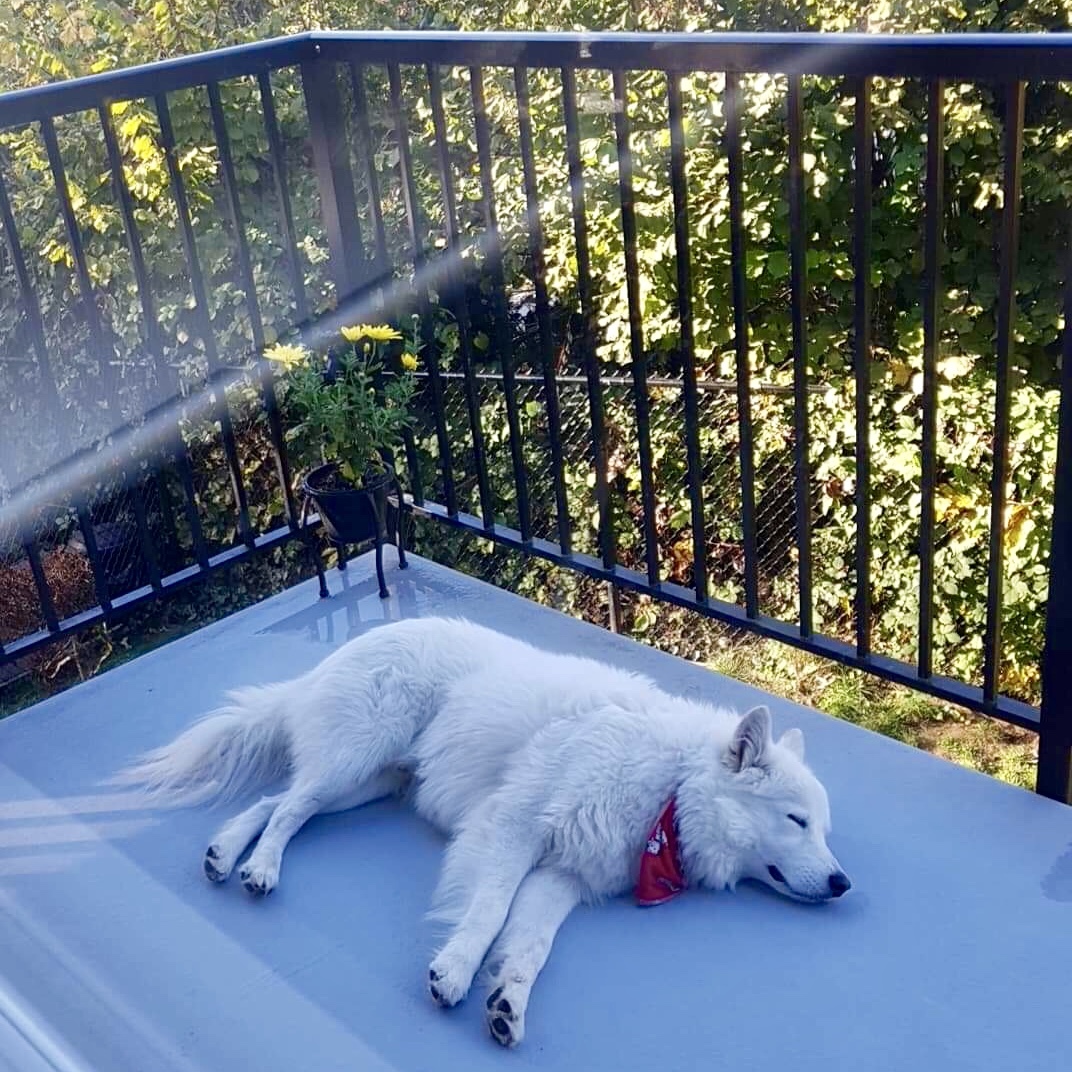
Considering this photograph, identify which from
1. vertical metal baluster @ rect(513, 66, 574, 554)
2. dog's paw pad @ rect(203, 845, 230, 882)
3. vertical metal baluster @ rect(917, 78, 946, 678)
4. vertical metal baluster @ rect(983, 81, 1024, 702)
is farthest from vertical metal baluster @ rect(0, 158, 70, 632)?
vertical metal baluster @ rect(983, 81, 1024, 702)

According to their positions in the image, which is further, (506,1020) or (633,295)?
(633,295)

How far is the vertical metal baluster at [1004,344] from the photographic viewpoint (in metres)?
1.77

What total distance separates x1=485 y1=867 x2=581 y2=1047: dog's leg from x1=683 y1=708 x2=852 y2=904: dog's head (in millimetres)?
222

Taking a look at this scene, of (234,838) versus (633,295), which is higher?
(633,295)

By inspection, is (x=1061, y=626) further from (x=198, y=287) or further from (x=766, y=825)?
(x=198, y=287)

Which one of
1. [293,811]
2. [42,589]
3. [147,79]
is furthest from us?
[42,589]

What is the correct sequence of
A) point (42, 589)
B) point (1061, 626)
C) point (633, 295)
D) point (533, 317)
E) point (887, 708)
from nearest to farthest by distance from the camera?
point (1061, 626)
point (633, 295)
point (42, 589)
point (887, 708)
point (533, 317)

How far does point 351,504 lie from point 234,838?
3.01ft

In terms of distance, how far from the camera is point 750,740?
1.84 m

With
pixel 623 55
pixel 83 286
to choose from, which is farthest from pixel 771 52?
pixel 83 286

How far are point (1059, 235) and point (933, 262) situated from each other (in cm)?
288

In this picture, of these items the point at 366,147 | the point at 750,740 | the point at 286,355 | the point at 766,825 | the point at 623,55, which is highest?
the point at 623,55

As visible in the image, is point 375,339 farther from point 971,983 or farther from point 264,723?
point 971,983

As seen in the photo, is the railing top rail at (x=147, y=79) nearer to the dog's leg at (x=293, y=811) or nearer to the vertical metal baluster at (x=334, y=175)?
the vertical metal baluster at (x=334, y=175)
